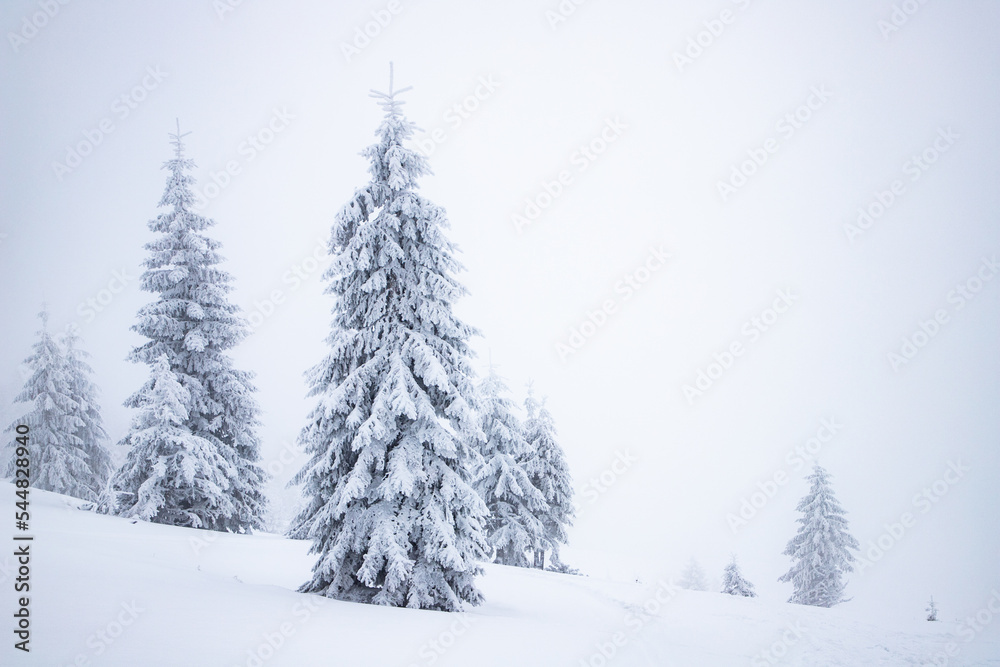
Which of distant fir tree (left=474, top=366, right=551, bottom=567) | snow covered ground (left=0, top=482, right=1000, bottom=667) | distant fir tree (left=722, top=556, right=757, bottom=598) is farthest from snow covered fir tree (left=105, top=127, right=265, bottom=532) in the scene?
distant fir tree (left=722, top=556, right=757, bottom=598)

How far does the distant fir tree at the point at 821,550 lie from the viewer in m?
34.6

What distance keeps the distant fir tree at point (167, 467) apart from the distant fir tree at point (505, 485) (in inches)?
474

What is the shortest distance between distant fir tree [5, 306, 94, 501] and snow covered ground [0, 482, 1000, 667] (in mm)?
12380

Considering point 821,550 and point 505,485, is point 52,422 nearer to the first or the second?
point 505,485

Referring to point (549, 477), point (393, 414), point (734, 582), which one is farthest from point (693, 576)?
point (393, 414)

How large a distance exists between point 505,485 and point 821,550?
21118 mm

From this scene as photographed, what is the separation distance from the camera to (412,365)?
1362 cm

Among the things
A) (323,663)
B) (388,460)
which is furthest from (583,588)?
(323,663)

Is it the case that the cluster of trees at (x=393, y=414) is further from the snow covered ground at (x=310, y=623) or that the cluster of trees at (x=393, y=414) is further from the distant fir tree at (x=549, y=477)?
the distant fir tree at (x=549, y=477)

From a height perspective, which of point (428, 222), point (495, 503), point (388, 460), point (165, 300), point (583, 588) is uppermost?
point (428, 222)

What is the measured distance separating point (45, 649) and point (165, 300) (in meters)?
15.9

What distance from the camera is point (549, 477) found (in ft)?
99.3

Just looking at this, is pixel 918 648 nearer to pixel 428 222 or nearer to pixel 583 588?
pixel 583 588

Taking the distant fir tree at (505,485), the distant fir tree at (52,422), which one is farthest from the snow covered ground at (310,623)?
the distant fir tree at (52,422)
